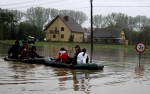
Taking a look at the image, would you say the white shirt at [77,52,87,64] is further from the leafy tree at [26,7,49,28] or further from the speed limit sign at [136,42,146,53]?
the leafy tree at [26,7,49,28]

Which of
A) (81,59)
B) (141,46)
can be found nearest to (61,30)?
(141,46)

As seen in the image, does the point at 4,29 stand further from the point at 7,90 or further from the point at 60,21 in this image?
the point at 7,90

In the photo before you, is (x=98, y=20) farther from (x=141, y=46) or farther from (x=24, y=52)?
(x=141, y=46)

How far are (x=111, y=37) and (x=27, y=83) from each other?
9570cm

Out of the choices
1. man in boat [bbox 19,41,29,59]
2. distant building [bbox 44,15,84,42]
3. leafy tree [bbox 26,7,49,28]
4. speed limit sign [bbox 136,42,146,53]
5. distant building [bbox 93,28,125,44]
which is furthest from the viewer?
leafy tree [bbox 26,7,49,28]

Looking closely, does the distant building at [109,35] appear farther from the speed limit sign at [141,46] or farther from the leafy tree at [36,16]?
the speed limit sign at [141,46]

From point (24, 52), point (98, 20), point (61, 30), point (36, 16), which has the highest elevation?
point (36, 16)

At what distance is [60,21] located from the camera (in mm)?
104188

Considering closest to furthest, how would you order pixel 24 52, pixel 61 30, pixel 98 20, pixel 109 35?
pixel 24 52
pixel 61 30
pixel 109 35
pixel 98 20

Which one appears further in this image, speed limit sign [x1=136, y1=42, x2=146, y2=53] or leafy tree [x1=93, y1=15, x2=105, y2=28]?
leafy tree [x1=93, y1=15, x2=105, y2=28]

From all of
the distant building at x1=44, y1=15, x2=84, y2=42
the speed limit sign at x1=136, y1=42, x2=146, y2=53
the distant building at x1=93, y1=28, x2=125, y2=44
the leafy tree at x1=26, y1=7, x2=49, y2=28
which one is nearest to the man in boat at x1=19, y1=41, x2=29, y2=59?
the speed limit sign at x1=136, y1=42, x2=146, y2=53

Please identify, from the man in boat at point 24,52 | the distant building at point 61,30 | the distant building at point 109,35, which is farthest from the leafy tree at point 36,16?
the man in boat at point 24,52

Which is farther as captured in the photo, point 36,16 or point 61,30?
point 36,16

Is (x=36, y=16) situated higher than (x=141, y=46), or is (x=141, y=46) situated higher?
(x=36, y=16)
